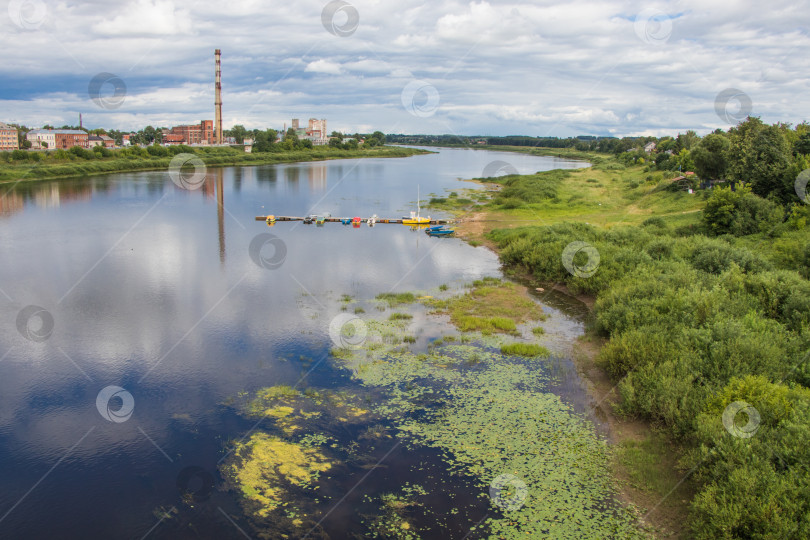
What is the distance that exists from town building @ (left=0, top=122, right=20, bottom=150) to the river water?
238ft

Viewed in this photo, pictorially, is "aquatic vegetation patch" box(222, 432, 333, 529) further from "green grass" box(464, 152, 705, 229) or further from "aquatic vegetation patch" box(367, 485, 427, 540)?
"green grass" box(464, 152, 705, 229)

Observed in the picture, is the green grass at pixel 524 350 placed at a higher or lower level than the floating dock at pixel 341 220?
lower

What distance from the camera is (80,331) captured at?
22.0 m

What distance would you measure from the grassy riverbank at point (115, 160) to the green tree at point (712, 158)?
79.6 meters

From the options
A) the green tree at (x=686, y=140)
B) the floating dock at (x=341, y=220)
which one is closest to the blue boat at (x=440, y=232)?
the floating dock at (x=341, y=220)

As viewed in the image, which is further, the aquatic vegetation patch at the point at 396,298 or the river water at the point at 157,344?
the aquatic vegetation patch at the point at 396,298

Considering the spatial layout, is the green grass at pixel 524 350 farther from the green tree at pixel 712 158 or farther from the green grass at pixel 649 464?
the green tree at pixel 712 158

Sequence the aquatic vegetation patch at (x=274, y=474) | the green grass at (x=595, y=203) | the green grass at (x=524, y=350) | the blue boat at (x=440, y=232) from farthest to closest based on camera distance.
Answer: the green grass at (x=595, y=203), the blue boat at (x=440, y=232), the green grass at (x=524, y=350), the aquatic vegetation patch at (x=274, y=474)

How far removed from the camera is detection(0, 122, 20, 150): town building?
352 feet

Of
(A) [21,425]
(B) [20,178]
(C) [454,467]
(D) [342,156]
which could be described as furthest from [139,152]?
(C) [454,467]

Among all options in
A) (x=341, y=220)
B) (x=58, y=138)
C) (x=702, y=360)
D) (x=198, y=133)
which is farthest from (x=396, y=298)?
(x=198, y=133)

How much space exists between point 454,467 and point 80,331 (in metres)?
16.4

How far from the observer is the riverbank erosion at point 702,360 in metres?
11.2

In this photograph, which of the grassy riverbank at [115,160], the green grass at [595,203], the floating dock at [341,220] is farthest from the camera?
the grassy riverbank at [115,160]
